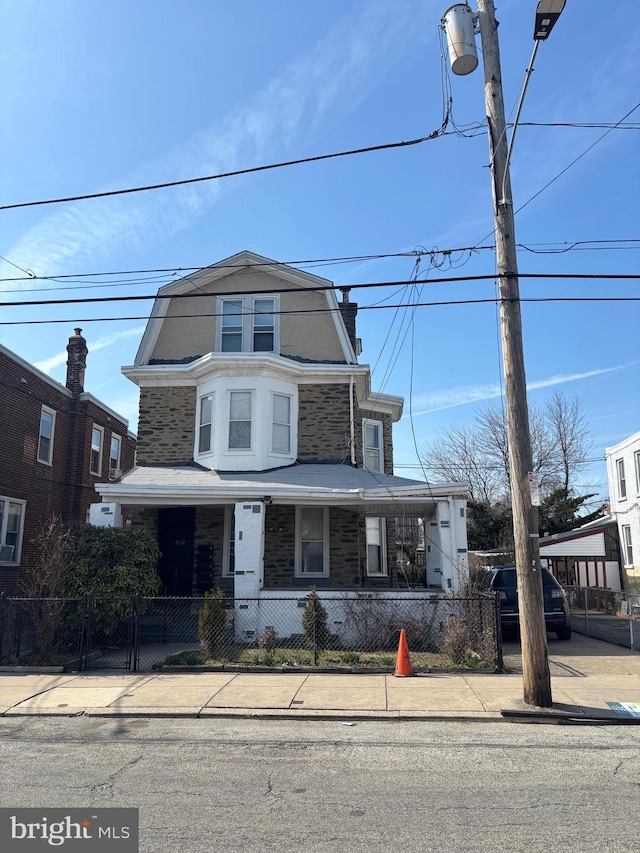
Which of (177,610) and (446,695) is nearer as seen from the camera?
(446,695)

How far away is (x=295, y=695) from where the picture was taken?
8922mm

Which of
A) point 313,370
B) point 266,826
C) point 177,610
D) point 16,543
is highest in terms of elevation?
point 313,370

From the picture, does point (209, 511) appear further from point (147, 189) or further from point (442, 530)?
point (147, 189)

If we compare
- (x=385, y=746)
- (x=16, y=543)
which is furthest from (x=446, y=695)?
(x=16, y=543)

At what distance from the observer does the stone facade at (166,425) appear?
670 inches

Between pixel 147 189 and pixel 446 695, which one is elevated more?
pixel 147 189

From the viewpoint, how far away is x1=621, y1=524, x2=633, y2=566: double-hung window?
2420 centimetres

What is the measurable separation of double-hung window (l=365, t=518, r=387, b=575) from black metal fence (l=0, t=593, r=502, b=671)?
5636mm

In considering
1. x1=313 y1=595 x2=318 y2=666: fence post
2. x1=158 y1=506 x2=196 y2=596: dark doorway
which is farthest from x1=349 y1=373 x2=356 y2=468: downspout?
x1=313 y1=595 x2=318 y2=666: fence post

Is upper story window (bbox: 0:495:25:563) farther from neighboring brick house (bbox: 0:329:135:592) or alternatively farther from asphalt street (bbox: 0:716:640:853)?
asphalt street (bbox: 0:716:640:853)

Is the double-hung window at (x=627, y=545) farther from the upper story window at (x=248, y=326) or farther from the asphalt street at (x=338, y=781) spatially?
the asphalt street at (x=338, y=781)

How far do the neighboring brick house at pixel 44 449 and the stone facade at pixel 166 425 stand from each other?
299 centimetres

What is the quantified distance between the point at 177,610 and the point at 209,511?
9.04 ft

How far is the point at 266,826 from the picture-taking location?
4586 mm
